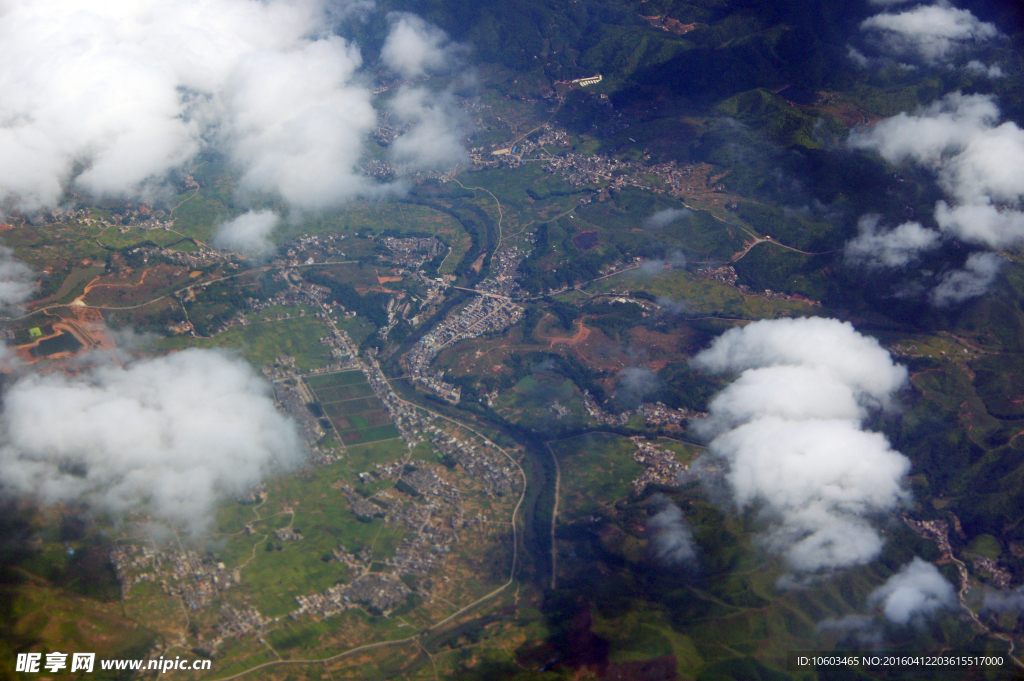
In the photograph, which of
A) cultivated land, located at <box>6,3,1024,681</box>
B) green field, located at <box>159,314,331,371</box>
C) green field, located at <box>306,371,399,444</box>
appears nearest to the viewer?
cultivated land, located at <box>6,3,1024,681</box>

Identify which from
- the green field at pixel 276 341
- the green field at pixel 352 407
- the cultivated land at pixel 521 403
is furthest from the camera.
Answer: the green field at pixel 276 341

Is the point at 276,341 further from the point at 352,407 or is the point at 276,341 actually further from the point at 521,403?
the point at 521,403

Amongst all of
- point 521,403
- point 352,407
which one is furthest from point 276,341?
point 521,403

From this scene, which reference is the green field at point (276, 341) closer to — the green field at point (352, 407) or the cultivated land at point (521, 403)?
the cultivated land at point (521, 403)

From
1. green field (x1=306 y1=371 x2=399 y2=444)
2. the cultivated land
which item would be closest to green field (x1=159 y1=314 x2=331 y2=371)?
the cultivated land

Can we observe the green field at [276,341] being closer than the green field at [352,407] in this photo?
No

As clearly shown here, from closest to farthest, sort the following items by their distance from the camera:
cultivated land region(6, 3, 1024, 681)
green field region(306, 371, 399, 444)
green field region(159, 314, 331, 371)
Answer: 1. cultivated land region(6, 3, 1024, 681)
2. green field region(306, 371, 399, 444)
3. green field region(159, 314, 331, 371)

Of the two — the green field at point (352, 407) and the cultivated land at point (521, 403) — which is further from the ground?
the cultivated land at point (521, 403)

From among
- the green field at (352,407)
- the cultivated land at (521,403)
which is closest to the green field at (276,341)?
the cultivated land at (521,403)

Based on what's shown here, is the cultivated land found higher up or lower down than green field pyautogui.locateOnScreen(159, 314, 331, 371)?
higher up

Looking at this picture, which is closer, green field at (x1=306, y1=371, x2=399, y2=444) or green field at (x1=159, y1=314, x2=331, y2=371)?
green field at (x1=306, y1=371, x2=399, y2=444)

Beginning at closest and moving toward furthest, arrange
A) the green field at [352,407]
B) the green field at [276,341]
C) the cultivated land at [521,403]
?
the cultivated land at [521,403], the green field at [352,407], the green field at [276,341]

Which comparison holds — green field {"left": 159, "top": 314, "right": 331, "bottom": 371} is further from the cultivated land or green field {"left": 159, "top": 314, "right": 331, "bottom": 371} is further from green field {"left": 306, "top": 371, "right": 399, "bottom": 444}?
green field {"left": 306, "top": 371, "right": 399, "bottom": 444}
